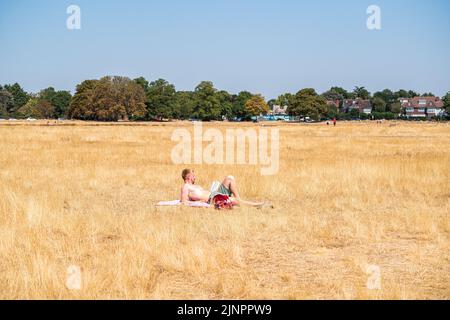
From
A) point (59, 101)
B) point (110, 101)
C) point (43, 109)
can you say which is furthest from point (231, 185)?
point (59, 101)

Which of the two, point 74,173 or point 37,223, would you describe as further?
point 74,173

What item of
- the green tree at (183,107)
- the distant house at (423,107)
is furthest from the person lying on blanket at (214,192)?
the distant house at (423,107)

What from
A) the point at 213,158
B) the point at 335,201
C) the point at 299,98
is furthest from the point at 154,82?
the point at 335,201

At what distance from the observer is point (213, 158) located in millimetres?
24891

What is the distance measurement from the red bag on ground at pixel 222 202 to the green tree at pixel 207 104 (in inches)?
4747

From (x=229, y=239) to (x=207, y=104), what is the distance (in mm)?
123775

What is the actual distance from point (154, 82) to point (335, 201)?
5298 inches

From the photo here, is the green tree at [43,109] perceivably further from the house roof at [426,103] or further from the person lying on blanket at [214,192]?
the person lying on blanket at [214,192]

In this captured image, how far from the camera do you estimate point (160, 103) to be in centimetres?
12338

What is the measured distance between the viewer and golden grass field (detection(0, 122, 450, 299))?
6684mm

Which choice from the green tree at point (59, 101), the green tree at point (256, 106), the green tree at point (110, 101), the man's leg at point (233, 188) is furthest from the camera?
the green tree at point (256, 106)

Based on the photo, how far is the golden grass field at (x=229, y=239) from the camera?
21.9ft

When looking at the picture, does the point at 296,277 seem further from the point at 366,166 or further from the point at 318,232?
the point at 366,166

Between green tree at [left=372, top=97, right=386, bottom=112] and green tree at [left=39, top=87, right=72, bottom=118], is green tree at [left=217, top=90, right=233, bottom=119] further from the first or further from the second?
green tree at [left=372, top=97, right=386, bottom=112]
